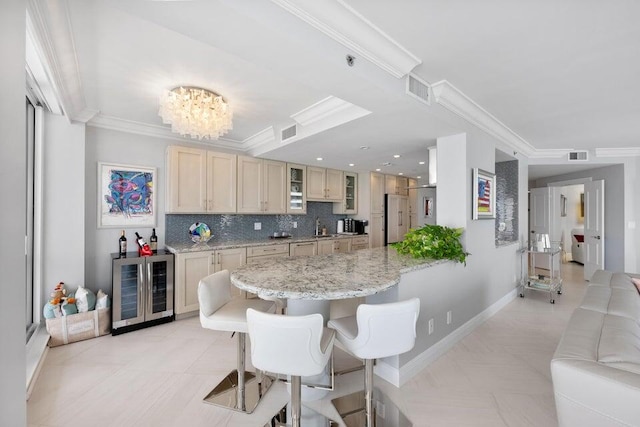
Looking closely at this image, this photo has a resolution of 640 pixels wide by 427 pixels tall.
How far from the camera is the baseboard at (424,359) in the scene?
2153 millimetres

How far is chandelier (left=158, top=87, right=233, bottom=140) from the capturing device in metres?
2.28

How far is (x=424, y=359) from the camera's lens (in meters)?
2.36

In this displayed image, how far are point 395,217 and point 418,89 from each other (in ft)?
14.1

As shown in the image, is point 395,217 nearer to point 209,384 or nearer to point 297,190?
point 297,190

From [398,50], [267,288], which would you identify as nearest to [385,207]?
[398,50]

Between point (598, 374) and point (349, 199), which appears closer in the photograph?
point (598, 374)

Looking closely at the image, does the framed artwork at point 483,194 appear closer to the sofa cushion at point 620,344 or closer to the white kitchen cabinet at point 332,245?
the sofa cushion at point 620,344

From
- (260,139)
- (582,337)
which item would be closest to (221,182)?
(260,139)

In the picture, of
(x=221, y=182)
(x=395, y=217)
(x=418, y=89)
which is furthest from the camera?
(x=395, y=217)

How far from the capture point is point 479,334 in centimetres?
298

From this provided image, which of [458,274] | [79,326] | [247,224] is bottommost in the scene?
[79,326]

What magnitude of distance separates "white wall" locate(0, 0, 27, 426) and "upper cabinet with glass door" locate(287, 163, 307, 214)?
3683 millimetres

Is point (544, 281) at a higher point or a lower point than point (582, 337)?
lower

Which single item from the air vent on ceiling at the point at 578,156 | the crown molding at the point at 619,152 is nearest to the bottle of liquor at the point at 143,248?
the air vent on ceiling at the point at 578,156
